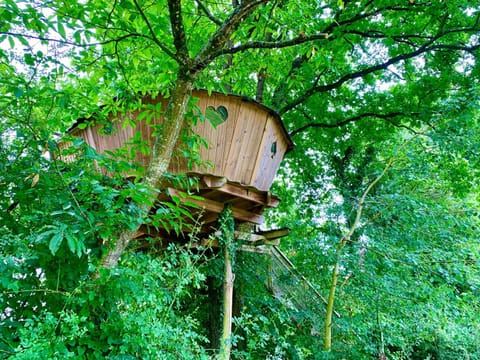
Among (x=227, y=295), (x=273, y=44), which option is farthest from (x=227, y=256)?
(x=273, y=44)

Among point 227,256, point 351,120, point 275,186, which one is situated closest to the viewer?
point 227,256

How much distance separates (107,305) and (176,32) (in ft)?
5.43

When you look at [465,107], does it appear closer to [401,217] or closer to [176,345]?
[401,217]

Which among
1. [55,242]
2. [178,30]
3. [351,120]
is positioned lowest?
[55,242]

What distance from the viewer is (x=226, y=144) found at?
4102 mm

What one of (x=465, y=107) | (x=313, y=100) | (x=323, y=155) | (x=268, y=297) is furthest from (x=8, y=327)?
(x=323, y=155)

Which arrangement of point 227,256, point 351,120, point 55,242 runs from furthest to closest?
point 351,120
point 227,256
point 55,242

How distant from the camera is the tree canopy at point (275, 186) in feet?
5.79

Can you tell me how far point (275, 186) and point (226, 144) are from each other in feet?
15.2

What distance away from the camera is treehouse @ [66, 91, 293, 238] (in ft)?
13.1

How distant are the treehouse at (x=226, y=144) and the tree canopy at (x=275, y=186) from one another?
39 cm

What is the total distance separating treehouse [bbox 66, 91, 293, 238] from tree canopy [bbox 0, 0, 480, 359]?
386mm

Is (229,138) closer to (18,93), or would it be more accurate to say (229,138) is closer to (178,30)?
(178,30)

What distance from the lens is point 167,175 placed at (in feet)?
6.77
